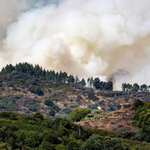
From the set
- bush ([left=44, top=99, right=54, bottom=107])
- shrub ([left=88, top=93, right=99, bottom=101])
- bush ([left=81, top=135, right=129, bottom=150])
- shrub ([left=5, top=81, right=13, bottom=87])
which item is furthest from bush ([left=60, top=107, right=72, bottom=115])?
bush ([left=81, top=135, right=129, bottom=150])

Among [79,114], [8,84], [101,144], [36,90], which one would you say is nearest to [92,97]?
[36,90]

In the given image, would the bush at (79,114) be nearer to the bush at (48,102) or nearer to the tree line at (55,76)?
the bush at (48,102)

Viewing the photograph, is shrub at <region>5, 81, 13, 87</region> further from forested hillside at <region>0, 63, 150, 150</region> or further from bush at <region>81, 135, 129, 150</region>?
bush at <region>81, 135, 129, 150</region>

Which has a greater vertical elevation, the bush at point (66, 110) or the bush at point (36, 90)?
the bush at point (36, 90)

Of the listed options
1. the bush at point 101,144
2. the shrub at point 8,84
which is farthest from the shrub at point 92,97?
the bush at point 101,144

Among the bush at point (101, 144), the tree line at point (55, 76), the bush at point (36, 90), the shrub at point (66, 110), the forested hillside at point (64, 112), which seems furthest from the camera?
the tree line at point (55, 76)

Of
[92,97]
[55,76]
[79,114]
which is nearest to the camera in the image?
[79,114]

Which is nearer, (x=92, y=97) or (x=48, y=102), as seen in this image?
(x=48, y=102)

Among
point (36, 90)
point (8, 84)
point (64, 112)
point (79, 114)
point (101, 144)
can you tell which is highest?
point (8, 84)

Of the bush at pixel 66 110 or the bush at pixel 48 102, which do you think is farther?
the bush at pixel 48 102

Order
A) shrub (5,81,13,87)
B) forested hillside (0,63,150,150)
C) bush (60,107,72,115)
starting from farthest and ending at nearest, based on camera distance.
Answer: shrub (5,81,13,87), bush (60,107,72,115), forested hillside (0,63,150,150)

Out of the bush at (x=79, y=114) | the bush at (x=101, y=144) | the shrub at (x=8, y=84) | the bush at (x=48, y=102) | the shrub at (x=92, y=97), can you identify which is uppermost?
the shrub at (x=8, y=84)

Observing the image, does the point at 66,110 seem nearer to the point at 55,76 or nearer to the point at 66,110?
the point at 66,110

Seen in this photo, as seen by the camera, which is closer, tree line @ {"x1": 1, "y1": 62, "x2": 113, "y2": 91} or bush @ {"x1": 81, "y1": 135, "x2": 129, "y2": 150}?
bush @ {"x1": 81, "y1": 135, "x2": 129, "y2": 150}
